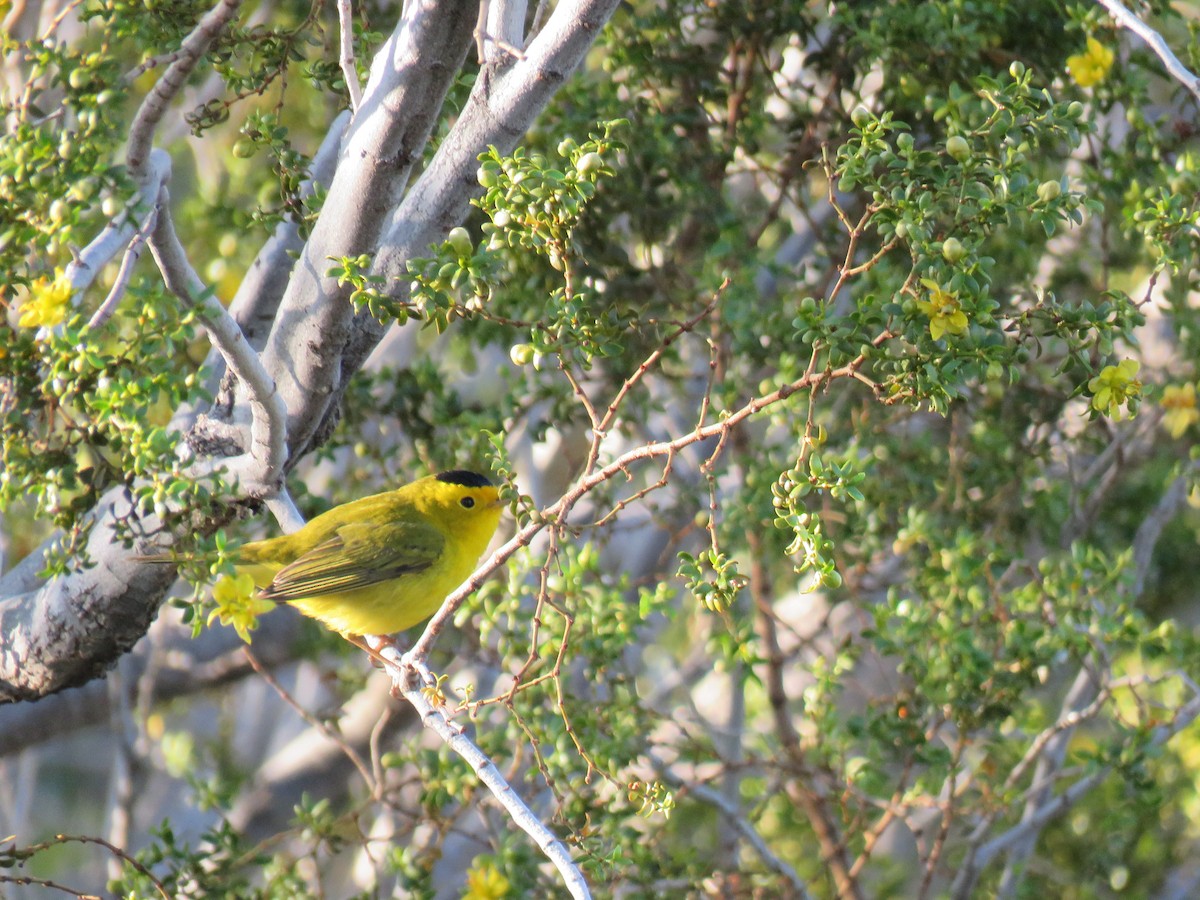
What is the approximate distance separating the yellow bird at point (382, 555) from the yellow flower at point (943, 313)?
2.01m

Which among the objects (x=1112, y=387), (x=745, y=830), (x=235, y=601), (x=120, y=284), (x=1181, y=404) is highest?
(x=120, y=284)

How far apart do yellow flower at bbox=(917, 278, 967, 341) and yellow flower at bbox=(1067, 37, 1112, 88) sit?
5.63 ft

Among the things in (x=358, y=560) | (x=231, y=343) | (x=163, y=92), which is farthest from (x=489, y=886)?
(x=163, y=92)

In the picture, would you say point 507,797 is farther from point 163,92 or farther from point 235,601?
point 163,92

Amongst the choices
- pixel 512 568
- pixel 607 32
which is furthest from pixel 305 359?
pixel 607 32

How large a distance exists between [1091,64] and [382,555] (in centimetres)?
244

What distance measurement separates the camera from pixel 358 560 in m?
3.64

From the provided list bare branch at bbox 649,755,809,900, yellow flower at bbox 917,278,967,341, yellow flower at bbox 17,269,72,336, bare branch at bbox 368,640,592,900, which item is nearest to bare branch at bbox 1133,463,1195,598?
bare branch at bbox 649,755,809,900

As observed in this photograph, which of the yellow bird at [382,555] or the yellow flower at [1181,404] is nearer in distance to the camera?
the yellow bird at [382,555]

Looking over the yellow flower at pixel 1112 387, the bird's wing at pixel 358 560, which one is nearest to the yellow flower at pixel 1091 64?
the yellow flower at pixel 1112 387

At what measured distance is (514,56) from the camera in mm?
2475

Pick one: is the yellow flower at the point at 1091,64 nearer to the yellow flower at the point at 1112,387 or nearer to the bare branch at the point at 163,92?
the yellow flower at the point at 1112,387

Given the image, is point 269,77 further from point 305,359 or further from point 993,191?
point 993,191

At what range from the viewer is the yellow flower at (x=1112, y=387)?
7.21 ft
